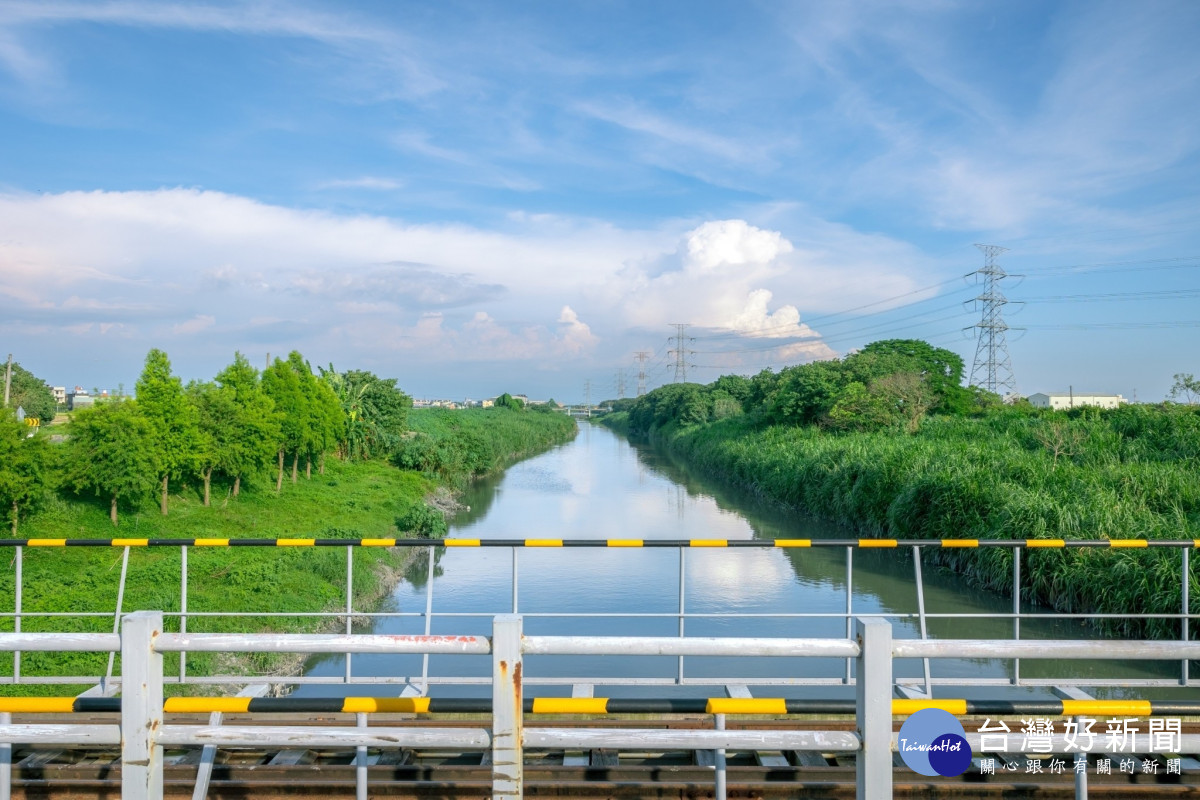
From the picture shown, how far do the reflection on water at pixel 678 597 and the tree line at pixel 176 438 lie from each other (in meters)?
5.89

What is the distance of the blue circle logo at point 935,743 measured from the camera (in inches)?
108

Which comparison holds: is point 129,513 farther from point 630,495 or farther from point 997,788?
point 997,788

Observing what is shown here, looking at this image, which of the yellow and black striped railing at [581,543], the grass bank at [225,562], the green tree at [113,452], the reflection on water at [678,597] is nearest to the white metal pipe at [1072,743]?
the yellow and black striped railing at [581,543]

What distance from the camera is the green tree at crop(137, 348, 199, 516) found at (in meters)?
19.2

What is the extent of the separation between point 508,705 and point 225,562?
49.2 ft

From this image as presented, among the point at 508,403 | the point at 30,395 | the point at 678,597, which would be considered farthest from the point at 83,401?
the point at 508,403

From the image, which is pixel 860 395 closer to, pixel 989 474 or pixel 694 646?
pixel 989 474

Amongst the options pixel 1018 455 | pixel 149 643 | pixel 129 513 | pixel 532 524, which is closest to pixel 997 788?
pixel 149 643

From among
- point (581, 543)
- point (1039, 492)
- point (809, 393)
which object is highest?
point (809, 393)

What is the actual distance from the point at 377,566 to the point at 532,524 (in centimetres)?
838

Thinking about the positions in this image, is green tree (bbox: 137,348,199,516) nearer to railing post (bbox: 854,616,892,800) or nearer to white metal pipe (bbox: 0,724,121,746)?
white metal pipe (bbox: 0,724,121,746)

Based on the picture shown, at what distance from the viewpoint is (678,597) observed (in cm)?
901

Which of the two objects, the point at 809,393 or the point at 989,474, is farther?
the point at 809,393

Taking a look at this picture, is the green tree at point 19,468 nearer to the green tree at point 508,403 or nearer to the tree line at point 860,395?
the tree line at point 860,395
